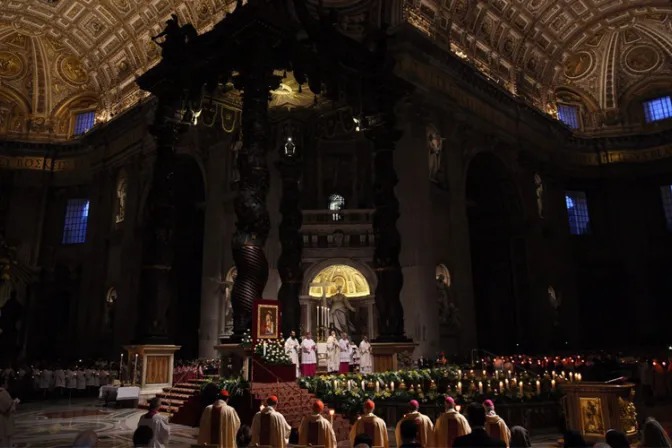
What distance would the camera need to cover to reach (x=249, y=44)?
1177 cm

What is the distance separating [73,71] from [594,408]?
31905 millimetres

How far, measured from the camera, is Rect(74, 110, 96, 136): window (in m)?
30.8

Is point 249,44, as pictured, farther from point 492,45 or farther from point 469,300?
point 492,45

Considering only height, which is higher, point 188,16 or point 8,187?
point 188,16

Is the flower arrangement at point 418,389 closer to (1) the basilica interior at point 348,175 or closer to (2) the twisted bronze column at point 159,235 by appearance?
(1) the basilica interior at point 348,175

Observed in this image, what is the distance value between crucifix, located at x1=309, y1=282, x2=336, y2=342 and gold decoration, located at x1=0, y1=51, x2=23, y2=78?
22.8 meters

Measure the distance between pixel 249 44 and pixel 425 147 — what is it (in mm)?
9667

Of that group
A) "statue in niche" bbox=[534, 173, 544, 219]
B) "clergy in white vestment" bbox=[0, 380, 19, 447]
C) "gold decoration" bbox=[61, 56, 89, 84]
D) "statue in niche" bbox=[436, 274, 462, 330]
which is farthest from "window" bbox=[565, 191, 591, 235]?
"clergy in white vestment" bbox=[0, 380, 19, 447]

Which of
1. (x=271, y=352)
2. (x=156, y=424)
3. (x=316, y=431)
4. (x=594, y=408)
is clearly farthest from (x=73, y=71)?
(x=594, y=408)

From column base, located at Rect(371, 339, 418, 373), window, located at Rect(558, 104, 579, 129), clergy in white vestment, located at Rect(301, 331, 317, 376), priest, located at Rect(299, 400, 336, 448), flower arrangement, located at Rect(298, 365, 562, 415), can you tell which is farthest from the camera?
window, located at Rect(558, 104, 579, 129)

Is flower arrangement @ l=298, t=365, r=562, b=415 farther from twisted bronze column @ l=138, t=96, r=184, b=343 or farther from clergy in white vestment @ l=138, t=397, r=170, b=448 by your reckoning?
twisted bronze column @ l=138, t=96, r=184, b=343

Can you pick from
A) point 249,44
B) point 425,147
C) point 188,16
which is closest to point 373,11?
point 425,147

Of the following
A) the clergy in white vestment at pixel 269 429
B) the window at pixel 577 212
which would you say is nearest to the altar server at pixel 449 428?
the clergy in white vestment at pixel 269 429

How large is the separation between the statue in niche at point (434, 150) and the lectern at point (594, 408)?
13.9m
